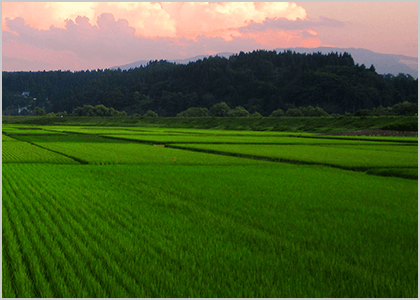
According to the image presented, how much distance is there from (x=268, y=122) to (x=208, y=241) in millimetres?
64517

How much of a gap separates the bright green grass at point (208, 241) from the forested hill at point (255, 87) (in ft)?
317

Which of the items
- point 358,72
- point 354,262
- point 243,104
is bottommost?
point 354,262

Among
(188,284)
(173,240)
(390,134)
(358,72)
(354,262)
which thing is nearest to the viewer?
(188,284)

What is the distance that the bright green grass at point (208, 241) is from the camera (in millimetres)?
4031

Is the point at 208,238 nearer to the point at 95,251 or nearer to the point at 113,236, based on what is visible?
the point at 113,236

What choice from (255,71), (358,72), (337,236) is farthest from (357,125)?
(255,71)

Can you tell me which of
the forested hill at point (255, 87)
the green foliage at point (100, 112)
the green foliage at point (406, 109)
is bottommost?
the green foliage at point (406, 109)

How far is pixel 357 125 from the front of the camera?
169 feet

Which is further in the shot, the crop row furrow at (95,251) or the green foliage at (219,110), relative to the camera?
the green foliage at (219,110)

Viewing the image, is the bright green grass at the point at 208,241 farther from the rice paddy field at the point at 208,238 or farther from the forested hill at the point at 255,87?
the forested hill at the point at 255,87

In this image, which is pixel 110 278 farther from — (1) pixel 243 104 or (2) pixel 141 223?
(1) pixel 243 104

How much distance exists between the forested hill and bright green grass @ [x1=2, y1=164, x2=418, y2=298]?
3803 inches

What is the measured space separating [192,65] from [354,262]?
134 metres

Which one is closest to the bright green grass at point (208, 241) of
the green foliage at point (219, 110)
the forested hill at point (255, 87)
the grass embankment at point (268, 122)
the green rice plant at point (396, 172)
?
the green rice plant at point (396, 172)
